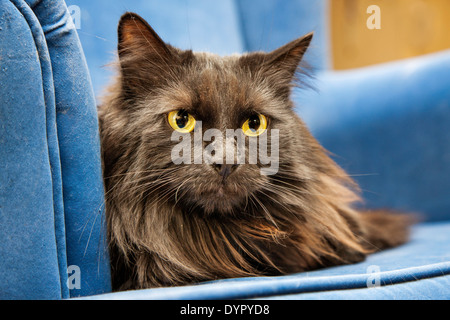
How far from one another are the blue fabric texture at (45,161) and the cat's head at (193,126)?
15 cm

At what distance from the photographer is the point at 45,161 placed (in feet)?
2.77

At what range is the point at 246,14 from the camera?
103 inches

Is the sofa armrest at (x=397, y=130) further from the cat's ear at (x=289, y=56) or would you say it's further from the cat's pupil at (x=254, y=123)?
the cat's pupil at (x=254, y=123)

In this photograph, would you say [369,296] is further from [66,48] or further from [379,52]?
[379,52]

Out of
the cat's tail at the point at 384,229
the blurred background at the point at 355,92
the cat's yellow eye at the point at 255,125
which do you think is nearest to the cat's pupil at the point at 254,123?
the cat's yellow eye at the point at 255,125

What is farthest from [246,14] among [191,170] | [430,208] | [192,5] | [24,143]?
[24,143]

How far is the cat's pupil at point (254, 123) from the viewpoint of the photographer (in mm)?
1152

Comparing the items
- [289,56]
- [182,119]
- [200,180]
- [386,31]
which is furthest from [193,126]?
[386,31]

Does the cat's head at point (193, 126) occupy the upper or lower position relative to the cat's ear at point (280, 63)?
lower

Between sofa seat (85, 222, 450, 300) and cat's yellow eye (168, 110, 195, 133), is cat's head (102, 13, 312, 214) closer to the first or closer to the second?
cat's yellow eye (168, 110, 195, 133)

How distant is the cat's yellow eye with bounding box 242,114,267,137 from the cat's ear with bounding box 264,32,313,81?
0.61ft

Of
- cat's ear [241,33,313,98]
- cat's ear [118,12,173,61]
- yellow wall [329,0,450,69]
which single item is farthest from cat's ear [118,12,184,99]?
yellow wall [329,0,450,69]

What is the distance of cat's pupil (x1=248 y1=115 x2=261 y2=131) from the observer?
3.78ft
